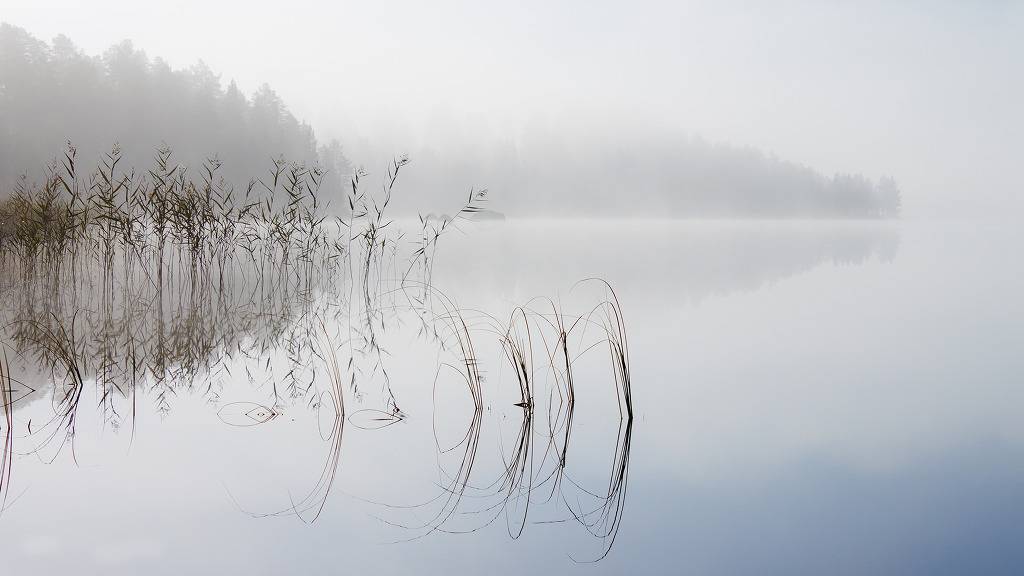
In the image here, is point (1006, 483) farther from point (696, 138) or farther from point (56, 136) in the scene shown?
point (696, 138)

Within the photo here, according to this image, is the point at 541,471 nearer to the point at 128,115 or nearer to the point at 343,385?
the point at 343,385

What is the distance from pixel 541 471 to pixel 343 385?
6.62 feet

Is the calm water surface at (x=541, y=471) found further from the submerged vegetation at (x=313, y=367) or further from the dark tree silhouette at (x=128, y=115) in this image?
the dark tree silhouette at (x=128, y=115)

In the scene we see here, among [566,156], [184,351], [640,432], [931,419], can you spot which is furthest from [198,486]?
[566,156]

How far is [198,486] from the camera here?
3041mm

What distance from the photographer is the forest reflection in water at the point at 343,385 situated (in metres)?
2.98

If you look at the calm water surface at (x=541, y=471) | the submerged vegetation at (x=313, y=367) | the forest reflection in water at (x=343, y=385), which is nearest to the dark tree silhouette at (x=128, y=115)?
the submerged vegetation at (x=313, y=367)

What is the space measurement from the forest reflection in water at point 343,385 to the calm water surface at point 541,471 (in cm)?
2

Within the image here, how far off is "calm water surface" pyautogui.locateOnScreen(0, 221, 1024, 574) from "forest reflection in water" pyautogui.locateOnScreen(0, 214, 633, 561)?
1.0 inches

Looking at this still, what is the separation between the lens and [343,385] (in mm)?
4809

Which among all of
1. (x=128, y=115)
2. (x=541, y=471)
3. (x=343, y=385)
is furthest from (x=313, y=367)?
(x=128, y=115)

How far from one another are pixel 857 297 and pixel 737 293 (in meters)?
1.82

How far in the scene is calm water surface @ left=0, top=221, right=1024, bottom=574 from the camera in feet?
8.40

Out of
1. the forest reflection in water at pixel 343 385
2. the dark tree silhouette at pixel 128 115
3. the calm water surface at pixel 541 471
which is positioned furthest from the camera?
the dark tree silhouette at pixel 128 115
